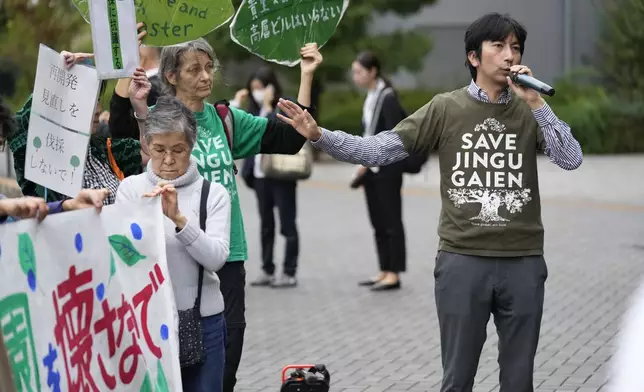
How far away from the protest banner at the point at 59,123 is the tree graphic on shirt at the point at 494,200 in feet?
4.98

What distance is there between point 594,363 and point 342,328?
211 cm

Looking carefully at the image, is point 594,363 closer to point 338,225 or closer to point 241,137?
point 241,137

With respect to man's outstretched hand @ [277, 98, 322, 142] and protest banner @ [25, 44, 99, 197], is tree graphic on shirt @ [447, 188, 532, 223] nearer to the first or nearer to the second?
man's outstretched hand @ [277, 98, 322, 142]

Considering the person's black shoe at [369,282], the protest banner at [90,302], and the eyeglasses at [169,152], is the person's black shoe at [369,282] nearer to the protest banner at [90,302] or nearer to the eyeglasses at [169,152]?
the eyeglasses at [169,152]

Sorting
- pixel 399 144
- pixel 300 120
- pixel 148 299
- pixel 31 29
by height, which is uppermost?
pixel 31 29

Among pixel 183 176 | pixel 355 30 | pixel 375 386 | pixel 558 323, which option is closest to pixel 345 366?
pixel 375 386

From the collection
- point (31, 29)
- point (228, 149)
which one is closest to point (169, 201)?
point (228, 149)

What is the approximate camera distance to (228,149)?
17.5 ft

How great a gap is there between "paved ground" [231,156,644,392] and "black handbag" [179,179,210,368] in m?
2.57

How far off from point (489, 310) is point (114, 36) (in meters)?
1.85

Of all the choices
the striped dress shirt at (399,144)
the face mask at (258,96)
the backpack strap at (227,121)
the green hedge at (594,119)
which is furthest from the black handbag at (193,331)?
the green hedge at (594,119)

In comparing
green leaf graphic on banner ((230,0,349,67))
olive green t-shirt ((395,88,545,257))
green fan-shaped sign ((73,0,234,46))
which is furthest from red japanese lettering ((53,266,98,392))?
olive green t-shirt ((395,88,545,257))

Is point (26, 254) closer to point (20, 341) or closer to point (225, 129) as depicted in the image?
point (20, 341)

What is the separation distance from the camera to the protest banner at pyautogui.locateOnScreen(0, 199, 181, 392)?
4.00m
